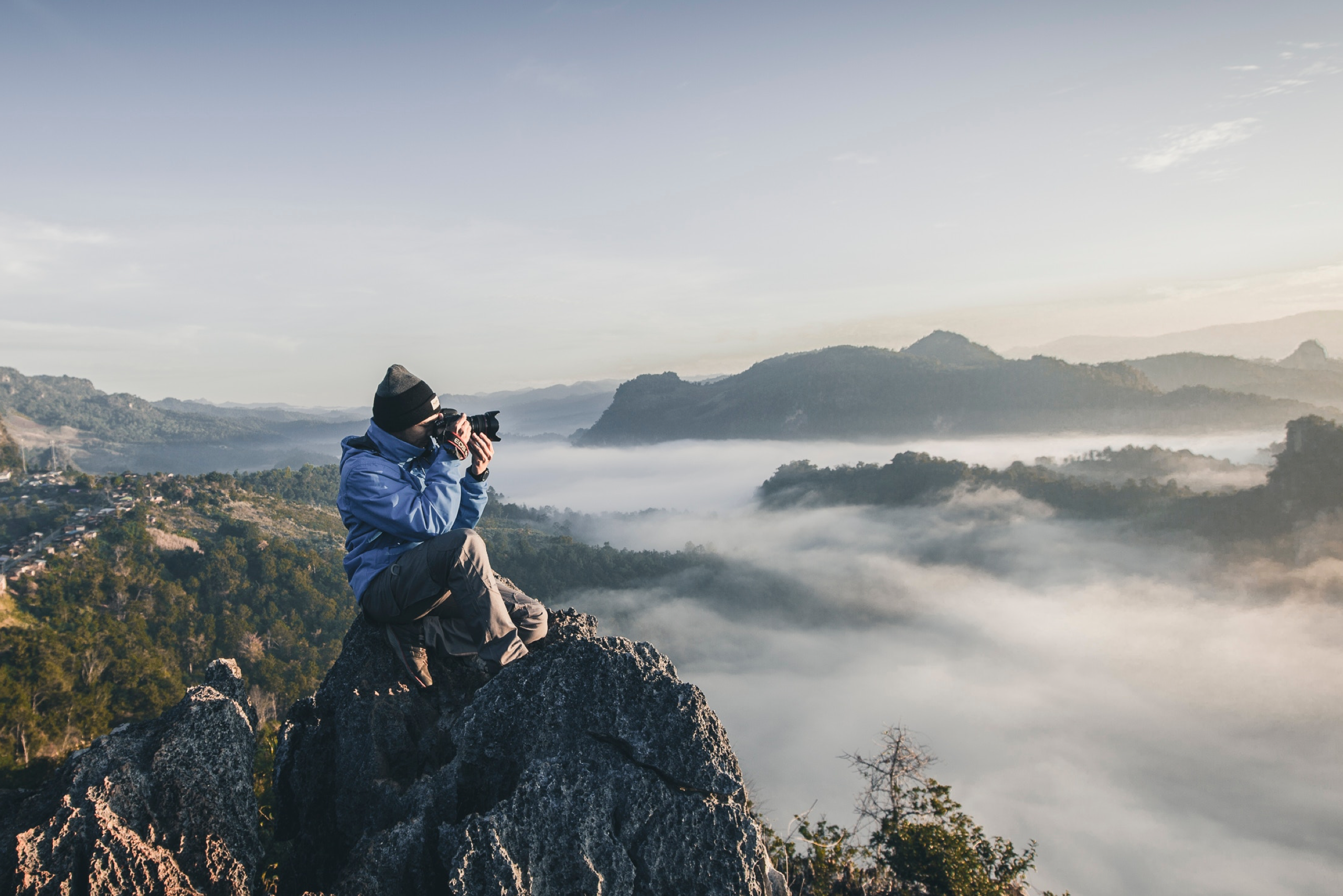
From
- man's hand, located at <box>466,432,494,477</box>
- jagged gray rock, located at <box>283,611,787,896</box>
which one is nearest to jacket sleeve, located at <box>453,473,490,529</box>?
man's hand, located at <box>466,432,494,477</box>

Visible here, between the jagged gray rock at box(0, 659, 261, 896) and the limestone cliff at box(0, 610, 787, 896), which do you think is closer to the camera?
the jagged gray rock at box(0, 659, 261, 896)

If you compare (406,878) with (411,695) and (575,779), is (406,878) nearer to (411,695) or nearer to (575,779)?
(575,779)

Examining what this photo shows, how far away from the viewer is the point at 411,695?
19.5ft

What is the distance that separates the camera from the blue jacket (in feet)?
16.7

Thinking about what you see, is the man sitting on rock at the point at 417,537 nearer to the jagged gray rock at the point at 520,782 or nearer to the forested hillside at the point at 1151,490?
the jagged gray rock at the point at 520,782

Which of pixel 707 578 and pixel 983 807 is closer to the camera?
pixel 983 807

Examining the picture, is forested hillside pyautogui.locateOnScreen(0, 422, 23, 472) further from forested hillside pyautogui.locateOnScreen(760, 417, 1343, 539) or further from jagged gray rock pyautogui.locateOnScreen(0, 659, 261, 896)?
forested hillside pyautogui.locateOnScreen(760, 417, 1343, 539)

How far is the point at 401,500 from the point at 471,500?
99 cm

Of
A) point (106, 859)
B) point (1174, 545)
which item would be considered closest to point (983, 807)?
point (1174, 545)

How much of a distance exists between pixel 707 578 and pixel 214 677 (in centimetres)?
13958

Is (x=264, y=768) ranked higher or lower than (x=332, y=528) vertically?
higher

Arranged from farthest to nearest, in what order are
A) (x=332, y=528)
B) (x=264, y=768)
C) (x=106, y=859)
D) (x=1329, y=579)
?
1. (x=1329, y=579)
2. (x=332, y=528)
3. (x=264, y=768)
4. (x=106, y=859)

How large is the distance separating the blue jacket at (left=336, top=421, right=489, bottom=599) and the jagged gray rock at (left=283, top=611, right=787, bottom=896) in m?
1.27

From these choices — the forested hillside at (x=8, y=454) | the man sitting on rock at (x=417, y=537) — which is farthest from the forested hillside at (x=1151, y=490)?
the forested hillside at (x=8, y=454)
